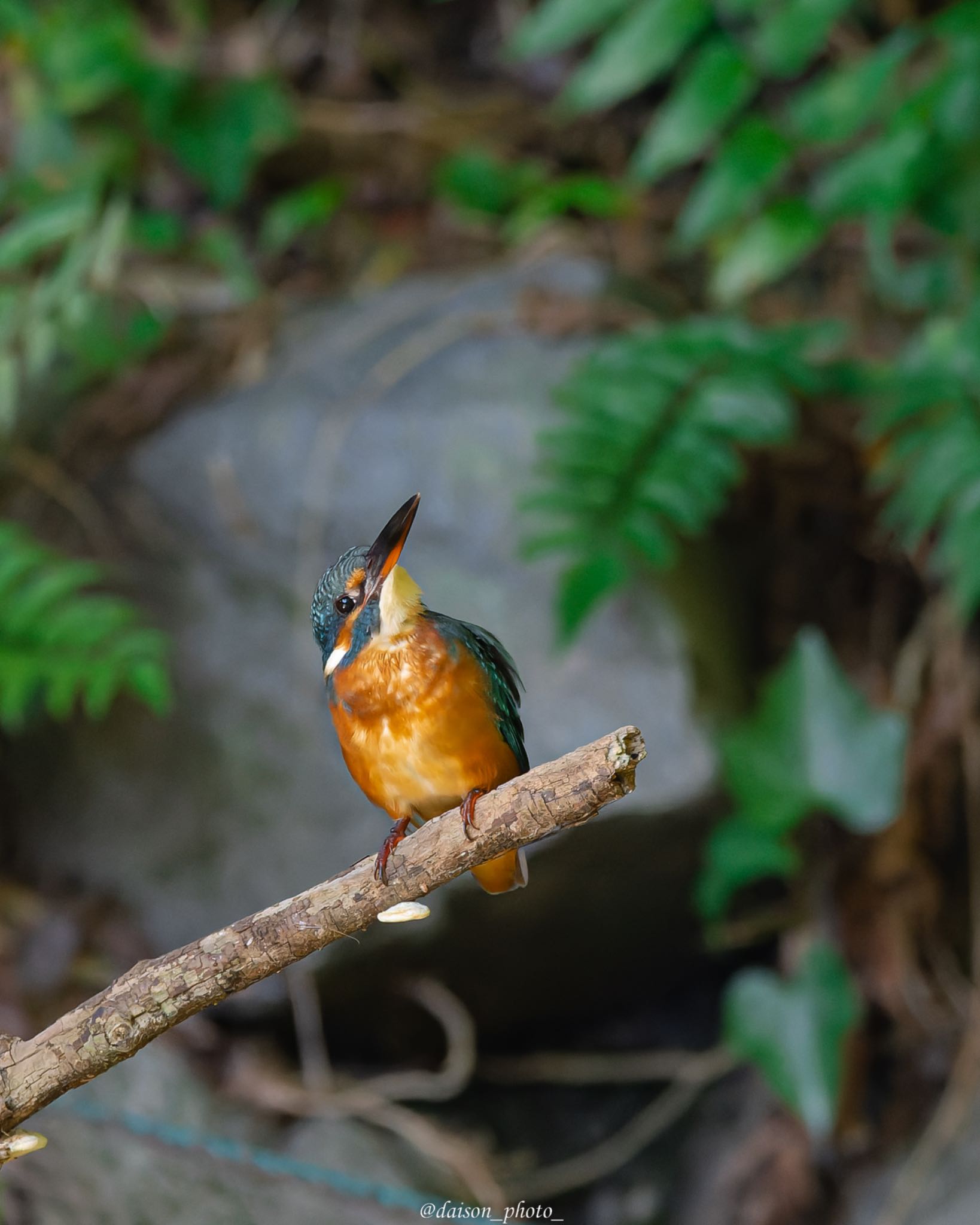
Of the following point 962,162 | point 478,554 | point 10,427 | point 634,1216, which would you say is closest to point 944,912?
point 634,1216

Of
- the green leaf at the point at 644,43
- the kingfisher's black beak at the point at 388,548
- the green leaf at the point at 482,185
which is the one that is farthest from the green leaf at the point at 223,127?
the kingfisher's black beak at the point at 388,548

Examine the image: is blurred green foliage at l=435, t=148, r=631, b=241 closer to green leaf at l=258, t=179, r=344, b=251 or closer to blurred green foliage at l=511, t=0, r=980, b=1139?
green leaf at l=258, t=179, r=344, b=251

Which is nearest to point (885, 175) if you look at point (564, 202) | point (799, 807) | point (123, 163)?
point (564, 202)

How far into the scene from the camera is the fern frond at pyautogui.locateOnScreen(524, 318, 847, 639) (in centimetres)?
195

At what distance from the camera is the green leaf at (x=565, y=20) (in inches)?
106

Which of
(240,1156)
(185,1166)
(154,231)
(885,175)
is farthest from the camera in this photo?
(154,231)

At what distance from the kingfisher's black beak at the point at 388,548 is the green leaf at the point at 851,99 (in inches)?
86.8

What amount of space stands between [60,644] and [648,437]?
115 centimetres

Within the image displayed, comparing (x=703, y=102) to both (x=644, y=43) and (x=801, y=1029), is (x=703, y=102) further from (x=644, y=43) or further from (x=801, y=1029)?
(x=801, y=1029)

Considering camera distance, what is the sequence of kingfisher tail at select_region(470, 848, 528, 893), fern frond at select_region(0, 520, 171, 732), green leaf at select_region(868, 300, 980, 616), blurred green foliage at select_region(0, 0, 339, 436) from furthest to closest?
blurred green foliage at select_region(0, 0, 339, 436), fern frond at select_region(0, 520, 171, 732), green leaf at select_region(868, 300, 980, 616), kingfisher tail at select_region(470, 848, 528, 893)

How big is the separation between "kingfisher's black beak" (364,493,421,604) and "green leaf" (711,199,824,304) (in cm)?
226

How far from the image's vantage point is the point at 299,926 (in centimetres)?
→ 86

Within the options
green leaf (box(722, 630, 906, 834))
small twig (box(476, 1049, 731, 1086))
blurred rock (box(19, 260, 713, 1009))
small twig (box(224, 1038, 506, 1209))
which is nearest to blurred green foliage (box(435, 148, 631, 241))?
blurred rock (box(19, 260, 713, 1009))

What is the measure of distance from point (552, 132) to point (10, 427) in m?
2.03
